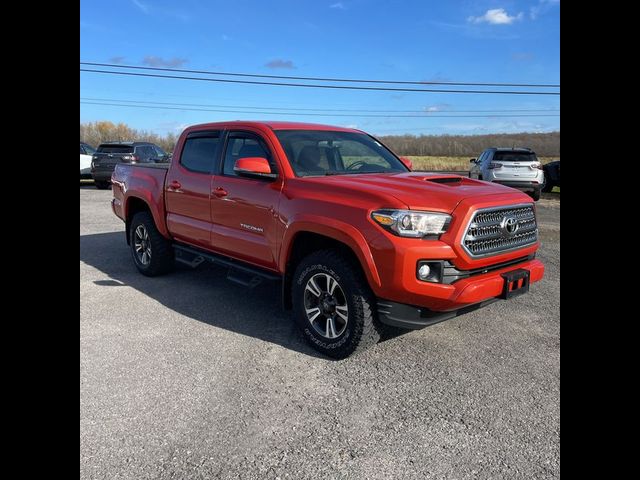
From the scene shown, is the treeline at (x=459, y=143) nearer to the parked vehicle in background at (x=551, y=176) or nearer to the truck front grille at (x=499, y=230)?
the parked vehicle in background at (x=551, y=176)

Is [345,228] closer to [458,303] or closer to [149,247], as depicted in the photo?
[458,303]

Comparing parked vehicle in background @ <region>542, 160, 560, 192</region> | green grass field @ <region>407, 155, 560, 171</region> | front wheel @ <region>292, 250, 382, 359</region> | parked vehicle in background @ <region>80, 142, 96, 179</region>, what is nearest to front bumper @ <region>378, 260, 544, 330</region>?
front wheel @ <region>292, 250, 382, 359</region>

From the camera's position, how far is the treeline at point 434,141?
71.6 meters

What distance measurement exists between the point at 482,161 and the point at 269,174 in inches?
566

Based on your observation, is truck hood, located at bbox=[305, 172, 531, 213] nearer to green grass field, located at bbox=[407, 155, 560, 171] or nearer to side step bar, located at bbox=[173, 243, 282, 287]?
side step bar, located at bbox=[173, 243, 282, 287]

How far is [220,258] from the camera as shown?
511cm

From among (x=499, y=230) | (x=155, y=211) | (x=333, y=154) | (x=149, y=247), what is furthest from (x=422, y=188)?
(x=149, y=247)

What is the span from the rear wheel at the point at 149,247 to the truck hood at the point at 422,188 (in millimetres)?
2768

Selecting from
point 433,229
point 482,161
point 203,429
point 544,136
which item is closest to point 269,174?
point 433,229

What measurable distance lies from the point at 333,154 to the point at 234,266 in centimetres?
153

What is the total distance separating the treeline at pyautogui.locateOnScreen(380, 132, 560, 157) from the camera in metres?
74.9

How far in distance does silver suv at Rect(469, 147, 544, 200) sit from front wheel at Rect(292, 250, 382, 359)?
13001 millimetres

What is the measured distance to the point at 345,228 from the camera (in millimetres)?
3545
